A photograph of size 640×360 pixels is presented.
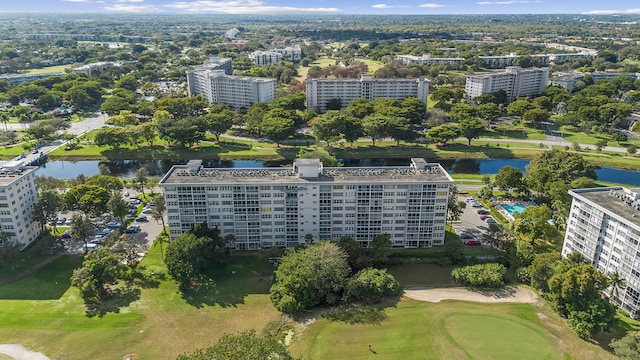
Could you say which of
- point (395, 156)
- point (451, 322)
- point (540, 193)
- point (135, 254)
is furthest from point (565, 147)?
point (135, 254)

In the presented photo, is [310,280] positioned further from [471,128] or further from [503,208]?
[471,128]

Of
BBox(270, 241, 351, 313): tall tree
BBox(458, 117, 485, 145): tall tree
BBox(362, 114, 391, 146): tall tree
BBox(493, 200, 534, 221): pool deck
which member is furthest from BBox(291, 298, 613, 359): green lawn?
BBox(458, 117, 485, 145): tall tree

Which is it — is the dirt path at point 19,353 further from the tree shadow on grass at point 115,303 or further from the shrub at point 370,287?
Result: the shrub at point 370,287

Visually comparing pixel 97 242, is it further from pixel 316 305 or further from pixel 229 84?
pixel 229 84

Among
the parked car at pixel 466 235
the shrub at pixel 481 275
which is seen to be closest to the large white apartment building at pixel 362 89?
the parked car at pixel 466 235

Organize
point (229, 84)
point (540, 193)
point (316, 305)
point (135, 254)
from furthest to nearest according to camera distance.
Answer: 1. point (229, 84)
2. point (540, 193)
3. point (135, 254)
4. point (316, 305)

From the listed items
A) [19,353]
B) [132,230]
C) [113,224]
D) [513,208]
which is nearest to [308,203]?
[132,230]
